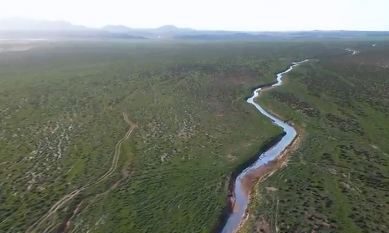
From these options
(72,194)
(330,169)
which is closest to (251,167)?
(330,169)

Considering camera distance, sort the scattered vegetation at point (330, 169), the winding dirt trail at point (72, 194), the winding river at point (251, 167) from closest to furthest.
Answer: the winding dirt trail at point (72, 194) → the scattered vegetation at point (330, 169) → the winding river at point (251, 167)

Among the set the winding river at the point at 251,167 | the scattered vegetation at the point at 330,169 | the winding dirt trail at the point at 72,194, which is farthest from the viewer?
the winding river at the point at 251,167

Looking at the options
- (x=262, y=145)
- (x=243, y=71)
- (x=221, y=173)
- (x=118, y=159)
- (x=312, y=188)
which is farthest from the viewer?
(x=243, y=71)

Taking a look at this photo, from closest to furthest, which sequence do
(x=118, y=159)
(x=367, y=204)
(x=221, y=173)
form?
(x=367, y=204)
(x=221, y=173)
(x=118, y=159)

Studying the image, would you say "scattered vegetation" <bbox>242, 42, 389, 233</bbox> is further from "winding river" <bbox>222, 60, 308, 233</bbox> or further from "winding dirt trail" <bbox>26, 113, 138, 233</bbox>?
"winding dirt trail" <bbox>26, 113, 138, 233</bbox>

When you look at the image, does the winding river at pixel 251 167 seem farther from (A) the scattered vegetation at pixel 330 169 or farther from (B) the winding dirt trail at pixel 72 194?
(B) the winding dirt trail at pixel 72 194

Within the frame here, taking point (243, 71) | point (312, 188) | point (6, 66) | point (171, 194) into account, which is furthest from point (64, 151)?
point (6, 66)

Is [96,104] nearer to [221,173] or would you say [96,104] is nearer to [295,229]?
[221,173]

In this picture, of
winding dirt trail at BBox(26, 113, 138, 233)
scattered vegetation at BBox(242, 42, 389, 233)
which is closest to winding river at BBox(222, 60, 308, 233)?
scattered vegetation at BBox(242, 42, 389, 233)

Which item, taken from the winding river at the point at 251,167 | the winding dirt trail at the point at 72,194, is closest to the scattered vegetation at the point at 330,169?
the winding river at the point at 251,167

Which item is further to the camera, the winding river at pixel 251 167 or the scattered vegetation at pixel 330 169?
the winding river at pixel 251 167

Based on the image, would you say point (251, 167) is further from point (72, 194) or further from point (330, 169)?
point (72, 194)
